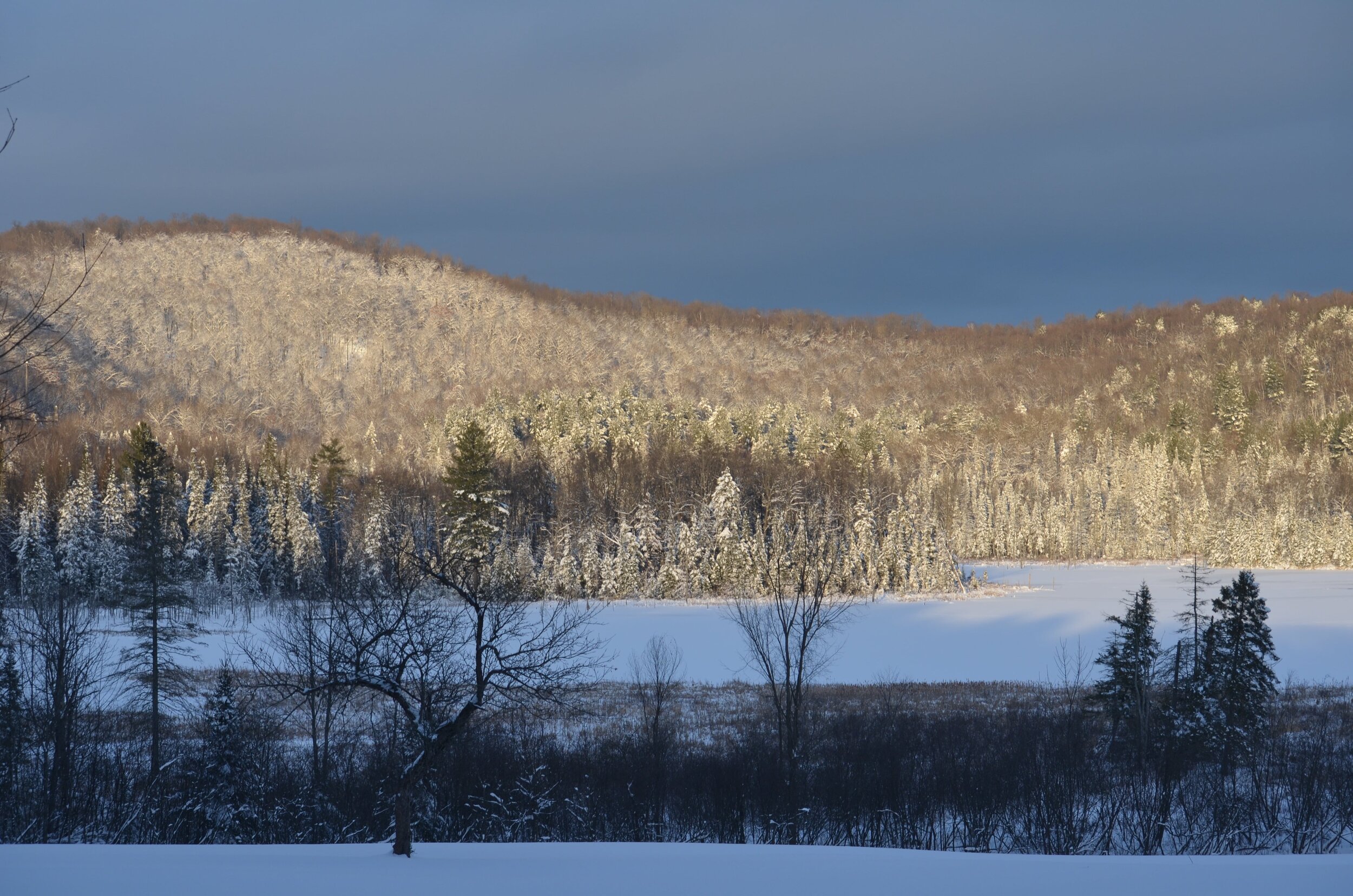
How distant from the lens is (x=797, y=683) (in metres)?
21.3

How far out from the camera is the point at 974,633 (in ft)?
159

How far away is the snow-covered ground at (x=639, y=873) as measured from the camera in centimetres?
719

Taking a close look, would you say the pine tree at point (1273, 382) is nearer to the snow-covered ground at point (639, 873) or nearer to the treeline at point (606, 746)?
the treeline at point (606, 746)

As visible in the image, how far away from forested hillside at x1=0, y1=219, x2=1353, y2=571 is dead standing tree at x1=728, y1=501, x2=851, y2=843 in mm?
2769

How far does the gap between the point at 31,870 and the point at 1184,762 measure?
836 inches

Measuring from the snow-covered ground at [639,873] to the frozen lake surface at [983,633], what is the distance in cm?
2474

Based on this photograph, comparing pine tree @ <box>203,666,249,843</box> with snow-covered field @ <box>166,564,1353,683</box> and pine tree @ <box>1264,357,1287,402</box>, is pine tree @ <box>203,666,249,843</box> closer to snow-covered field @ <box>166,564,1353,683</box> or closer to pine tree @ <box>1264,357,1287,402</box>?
snow-covered field @ <box>166,564,1353,683</box>

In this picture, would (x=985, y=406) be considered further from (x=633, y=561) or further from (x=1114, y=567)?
(x=633, y=561)

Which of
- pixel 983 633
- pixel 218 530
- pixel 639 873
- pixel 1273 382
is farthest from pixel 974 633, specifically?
pixel 1273 382

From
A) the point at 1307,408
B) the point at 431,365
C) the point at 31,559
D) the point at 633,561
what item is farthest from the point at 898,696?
the point at 1307,408

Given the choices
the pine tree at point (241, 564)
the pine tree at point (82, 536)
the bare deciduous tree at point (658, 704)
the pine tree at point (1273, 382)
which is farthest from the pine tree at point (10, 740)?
the pine tree at point (1273, 382)

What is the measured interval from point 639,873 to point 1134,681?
19590mm

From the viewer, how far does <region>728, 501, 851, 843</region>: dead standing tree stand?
21.0m

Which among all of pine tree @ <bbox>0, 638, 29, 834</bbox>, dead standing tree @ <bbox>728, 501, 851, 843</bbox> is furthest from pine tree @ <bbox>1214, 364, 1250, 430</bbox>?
pine tree @ <bbox>0, 638, 29, 834</bbox>
